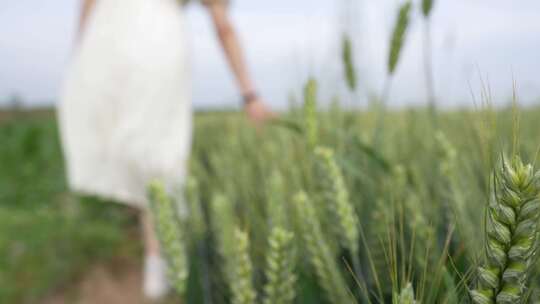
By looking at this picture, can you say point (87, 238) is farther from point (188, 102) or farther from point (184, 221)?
point (184, 221)

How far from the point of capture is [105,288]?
7.31 feet

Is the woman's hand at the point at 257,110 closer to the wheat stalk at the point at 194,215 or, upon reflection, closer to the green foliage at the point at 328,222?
the green foliage at the point at 328,222

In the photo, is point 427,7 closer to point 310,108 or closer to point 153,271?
point 310,108

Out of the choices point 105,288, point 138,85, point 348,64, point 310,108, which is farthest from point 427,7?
point 105,288

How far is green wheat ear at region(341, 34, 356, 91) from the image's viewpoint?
859 millimetres

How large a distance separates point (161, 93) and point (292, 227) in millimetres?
1238

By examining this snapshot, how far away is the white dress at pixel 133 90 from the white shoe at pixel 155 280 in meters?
0.31

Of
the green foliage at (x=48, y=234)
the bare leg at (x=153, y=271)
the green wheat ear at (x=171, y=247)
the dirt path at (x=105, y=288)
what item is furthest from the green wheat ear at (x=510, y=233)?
the green foliage at (x=48, y=234)

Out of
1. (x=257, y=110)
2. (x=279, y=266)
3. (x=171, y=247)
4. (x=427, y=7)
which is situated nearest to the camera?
(x=279, y=266)

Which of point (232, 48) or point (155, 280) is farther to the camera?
point (155, 280)

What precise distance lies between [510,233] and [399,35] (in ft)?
1.44

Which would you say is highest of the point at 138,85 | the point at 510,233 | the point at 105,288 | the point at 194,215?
the point at 138,85

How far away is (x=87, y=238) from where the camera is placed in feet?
8.46

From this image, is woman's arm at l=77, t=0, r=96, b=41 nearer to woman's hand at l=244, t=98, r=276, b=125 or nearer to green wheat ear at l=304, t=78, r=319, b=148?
woman's hand at l=244, t=98, r=276, b=125
